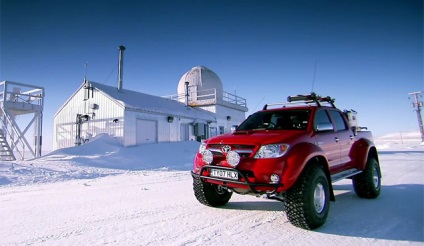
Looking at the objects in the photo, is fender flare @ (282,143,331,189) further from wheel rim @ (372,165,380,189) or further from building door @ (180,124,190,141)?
building door @ (180,124,190,141)

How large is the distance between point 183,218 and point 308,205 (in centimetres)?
185

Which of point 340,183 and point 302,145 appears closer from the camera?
point 302,145

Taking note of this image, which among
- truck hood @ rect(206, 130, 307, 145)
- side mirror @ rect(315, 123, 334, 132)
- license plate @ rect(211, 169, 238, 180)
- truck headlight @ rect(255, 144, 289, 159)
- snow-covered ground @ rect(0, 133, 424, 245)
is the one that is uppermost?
side mirror @ rect(315, 123, 334, 132)

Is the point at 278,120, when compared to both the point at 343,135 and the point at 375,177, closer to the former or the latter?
the point at 343,135

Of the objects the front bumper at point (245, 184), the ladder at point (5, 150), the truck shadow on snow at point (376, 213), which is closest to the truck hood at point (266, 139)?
the front bumper at point (245, 184)

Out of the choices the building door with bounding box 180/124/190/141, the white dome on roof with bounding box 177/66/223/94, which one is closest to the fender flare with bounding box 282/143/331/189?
the building door with bounding box 180/124/190/141

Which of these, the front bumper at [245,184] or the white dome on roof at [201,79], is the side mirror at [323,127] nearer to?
the front bumper at [245,184]

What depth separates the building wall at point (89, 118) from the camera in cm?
1855

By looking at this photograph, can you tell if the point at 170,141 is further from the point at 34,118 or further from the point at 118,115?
the point at 34,118

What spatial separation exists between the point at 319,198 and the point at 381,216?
1152mm

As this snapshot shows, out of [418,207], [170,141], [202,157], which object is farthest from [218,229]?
[170,141]

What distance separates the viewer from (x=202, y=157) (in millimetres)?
4391

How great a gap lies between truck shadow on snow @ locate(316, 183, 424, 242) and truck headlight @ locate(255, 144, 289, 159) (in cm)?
119

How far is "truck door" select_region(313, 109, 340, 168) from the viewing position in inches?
173
